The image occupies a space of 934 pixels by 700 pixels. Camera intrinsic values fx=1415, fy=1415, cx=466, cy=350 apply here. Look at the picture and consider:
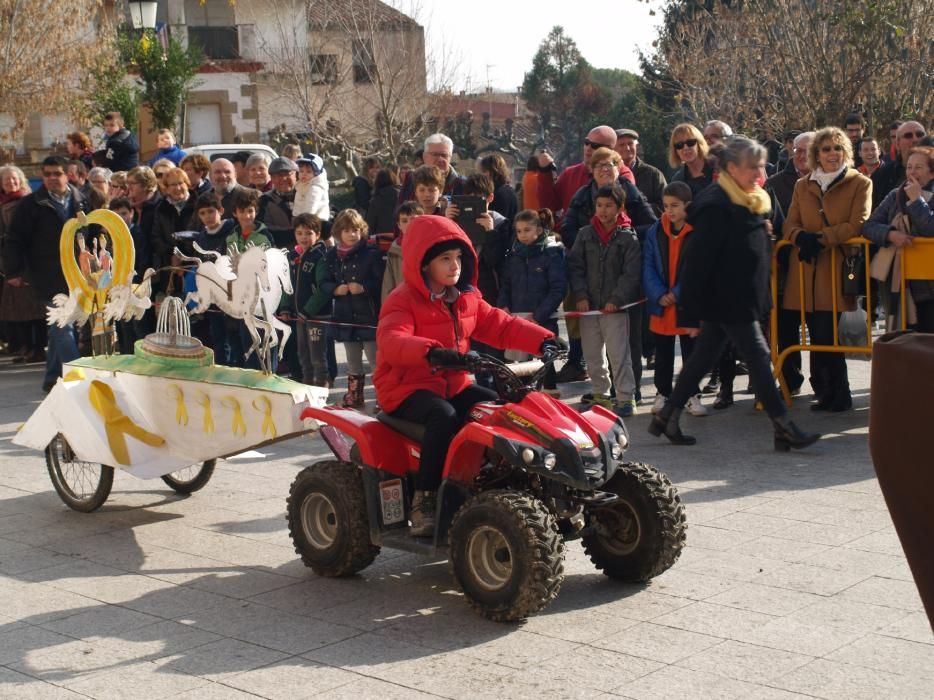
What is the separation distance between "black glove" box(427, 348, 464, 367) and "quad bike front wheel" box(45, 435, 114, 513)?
10.1ft

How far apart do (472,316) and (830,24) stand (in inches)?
584

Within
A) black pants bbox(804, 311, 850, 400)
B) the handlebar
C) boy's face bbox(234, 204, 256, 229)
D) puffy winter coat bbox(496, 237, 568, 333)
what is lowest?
black pants bbox(804, 311, 850, 400)

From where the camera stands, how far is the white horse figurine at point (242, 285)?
815cm

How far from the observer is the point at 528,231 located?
451 inches

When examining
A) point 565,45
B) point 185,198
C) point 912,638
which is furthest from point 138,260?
point 565,45

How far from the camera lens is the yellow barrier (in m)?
10.1

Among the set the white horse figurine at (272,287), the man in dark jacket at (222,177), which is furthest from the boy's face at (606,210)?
the man in dark jacket at (222,177)

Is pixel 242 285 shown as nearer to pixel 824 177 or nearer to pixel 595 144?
pixel 824 177

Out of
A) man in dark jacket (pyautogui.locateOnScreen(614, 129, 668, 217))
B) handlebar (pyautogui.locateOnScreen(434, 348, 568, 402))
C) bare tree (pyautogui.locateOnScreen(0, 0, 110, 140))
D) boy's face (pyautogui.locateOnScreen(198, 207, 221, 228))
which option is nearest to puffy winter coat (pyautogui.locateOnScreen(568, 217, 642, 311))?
man in dark jacket (pyautogui.locateOnScreen(614, 129, 668, 217))

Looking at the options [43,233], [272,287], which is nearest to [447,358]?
[272,287]

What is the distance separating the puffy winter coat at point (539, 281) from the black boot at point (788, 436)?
2395 mm

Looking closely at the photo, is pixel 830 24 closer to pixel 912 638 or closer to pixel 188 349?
pixel 188 349

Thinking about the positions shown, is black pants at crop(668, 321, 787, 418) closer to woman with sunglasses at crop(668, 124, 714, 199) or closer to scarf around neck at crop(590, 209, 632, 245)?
scarf around neck at crop(590, 209, 632, 245)

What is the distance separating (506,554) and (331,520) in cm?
114
